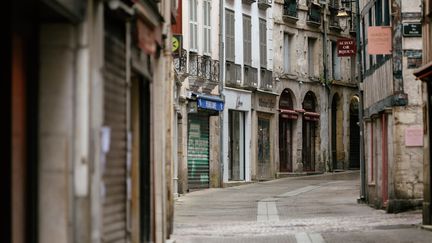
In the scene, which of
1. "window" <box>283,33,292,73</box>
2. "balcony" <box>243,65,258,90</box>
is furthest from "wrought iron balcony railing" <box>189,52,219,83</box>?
"window" <box>283,33,292,73</box>

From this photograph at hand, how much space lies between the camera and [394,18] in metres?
23.2

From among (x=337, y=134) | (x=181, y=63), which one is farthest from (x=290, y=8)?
(x=181, y=63)

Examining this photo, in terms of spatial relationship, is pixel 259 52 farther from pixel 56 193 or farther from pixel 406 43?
pixel 56 193

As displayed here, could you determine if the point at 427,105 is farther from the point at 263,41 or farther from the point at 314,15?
the point at 314,15

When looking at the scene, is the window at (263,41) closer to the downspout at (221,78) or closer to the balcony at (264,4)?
the balcony at (264,4)

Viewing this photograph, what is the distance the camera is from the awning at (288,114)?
4341 cm

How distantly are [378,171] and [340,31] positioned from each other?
24.9 metres

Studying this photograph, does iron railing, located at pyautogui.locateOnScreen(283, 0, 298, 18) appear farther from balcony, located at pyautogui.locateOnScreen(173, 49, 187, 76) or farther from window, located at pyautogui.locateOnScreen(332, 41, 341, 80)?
balcony, located at pyautogui.locateOnScreen(173, 49, 187, 76)

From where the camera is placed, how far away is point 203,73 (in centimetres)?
3506

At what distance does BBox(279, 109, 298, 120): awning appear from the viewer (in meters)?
43.4

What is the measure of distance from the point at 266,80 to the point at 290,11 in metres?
4.45

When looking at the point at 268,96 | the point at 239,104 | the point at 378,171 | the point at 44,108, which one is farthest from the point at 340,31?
the point at 44,108

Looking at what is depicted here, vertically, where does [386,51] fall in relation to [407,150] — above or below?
above

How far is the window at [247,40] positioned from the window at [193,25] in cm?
513
